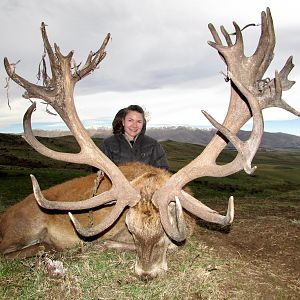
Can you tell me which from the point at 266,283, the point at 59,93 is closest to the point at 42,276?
the point at 59,93

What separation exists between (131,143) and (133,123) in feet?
1.68

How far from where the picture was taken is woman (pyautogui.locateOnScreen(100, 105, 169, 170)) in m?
8.78

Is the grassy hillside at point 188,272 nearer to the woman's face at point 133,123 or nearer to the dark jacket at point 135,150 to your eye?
the dark jacket at point 135,150

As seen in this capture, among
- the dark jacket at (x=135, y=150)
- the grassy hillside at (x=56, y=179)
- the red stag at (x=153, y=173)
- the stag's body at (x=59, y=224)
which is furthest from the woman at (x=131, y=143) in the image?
the grassy hillside at (x=56, y=179)

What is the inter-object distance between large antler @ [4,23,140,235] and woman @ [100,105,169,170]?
267 centimetres

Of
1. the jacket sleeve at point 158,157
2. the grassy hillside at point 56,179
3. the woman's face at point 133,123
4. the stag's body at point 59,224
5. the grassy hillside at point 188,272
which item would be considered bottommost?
the grassy hillside at point 56,179

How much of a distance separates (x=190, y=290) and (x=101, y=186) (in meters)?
2.47

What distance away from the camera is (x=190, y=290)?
578 cm

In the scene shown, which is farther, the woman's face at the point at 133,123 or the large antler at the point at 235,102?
the woman's face at the point at 133,123

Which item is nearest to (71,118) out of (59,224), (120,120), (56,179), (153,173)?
(153,173)

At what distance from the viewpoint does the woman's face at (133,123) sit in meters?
8.73

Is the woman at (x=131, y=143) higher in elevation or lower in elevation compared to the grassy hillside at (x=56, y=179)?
higher

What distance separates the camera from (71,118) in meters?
5.96

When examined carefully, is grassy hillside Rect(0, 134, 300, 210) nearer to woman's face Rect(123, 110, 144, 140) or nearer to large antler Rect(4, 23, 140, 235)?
woman's face Rect(123, 110, 144, 140)
